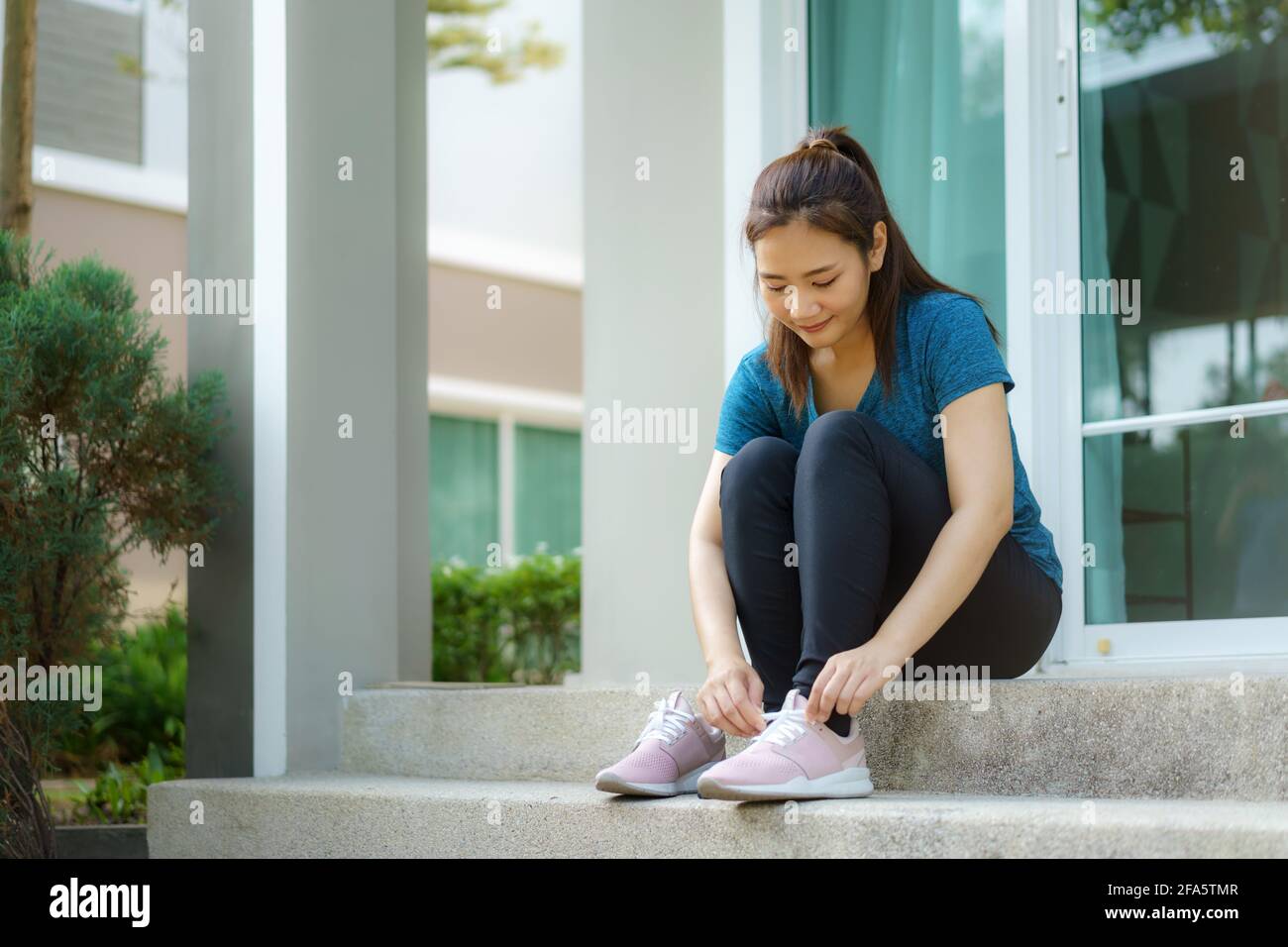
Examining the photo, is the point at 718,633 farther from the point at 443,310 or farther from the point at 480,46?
the point at 480,46

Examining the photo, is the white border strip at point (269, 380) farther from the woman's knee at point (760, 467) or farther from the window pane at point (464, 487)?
the window pane at point (464, 487)

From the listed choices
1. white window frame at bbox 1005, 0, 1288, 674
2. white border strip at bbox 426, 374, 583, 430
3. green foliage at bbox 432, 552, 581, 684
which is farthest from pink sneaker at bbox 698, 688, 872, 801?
white border strip at bbox 426, 374, 583, 430

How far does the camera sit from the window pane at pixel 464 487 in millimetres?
9008

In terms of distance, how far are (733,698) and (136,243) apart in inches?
243

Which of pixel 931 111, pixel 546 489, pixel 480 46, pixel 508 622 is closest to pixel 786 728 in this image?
pixel 931 111

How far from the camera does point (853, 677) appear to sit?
187 centimetres

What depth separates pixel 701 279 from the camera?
362 centimetres

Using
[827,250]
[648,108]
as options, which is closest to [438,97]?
[648,108]

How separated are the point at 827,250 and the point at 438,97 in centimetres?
866

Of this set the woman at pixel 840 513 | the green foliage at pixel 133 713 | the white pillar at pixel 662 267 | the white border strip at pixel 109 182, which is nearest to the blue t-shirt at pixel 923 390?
the woman at pixel 840 513

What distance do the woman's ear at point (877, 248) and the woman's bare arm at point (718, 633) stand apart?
1.27ft

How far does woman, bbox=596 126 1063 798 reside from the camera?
194 centimetres
